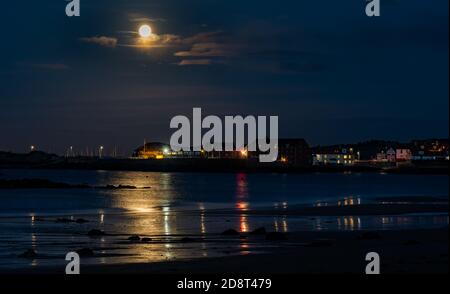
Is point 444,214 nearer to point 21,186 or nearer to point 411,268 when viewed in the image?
point 411,268

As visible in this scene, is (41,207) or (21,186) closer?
(41,207)

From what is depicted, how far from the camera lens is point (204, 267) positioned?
19625 mm

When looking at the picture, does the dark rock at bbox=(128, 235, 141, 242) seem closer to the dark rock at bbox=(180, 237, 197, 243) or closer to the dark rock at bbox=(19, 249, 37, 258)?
the dark rock at bbox=(180, 237, 197, 243)

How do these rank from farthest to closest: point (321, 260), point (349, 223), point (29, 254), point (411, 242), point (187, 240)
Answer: point (349, 223) → point (187, 240) → point (411, 242) → point (29, 254) → point (321, 260)

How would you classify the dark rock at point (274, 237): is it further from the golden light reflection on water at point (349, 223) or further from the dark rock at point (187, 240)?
the golden light reflection on water at point (349, 223)

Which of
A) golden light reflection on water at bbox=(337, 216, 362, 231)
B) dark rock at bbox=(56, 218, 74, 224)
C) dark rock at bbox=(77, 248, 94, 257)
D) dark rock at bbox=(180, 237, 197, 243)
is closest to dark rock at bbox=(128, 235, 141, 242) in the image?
dark rock at bbox=(180, 237, 197, 243)

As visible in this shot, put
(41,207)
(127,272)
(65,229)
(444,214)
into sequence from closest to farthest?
(127,272) → (65,229) → (444,214) → (41,207)

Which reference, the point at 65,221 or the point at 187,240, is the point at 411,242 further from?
the point at 65,221

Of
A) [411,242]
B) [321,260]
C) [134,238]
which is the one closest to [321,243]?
[411,242]

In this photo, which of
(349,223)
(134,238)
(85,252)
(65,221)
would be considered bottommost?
(349,223)

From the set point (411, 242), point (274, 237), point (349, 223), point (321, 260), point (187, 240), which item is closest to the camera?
point (321, 260)
